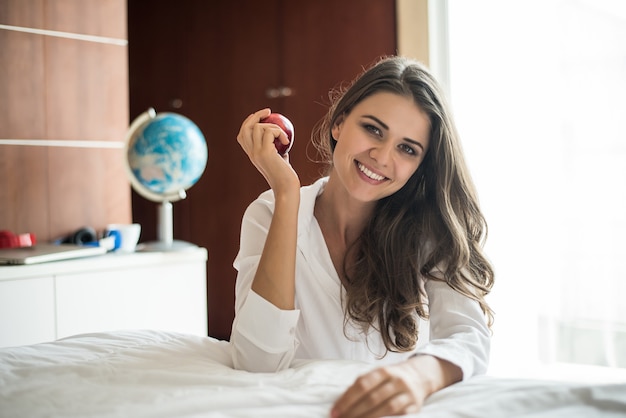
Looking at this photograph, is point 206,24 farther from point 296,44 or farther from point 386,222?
point 386,222

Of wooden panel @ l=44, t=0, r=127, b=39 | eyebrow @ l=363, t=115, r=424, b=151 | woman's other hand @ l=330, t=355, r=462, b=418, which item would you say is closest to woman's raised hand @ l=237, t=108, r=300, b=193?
eyebrow @ l=363, t=115, r=424, b=151

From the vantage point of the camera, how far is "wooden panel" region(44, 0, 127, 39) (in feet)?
8.73

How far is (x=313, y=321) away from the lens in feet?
4.98

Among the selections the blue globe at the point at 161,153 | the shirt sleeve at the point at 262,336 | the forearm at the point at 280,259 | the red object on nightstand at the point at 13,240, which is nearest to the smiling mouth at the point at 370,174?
the forearm at the point at 280,259

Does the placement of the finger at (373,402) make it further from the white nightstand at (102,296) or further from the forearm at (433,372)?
the white nightstand at (102,296)

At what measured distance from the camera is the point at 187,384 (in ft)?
3.31

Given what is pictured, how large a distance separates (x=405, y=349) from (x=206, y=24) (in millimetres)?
3157

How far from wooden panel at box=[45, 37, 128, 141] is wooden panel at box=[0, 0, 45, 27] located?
0.09 meters

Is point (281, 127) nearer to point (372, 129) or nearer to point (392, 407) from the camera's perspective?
point (372, 129)

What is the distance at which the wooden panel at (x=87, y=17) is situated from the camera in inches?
105

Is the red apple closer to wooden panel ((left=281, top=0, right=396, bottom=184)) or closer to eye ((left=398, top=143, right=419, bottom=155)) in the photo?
eye ((left=398, top=143, right=419, bottom=155))

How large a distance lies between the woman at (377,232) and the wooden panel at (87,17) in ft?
5.10

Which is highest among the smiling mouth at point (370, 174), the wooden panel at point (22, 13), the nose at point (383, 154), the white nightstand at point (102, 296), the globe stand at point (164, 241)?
the wooden panel at point (22, 13)

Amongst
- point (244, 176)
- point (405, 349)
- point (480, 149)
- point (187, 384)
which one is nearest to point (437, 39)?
point (480, 149)
